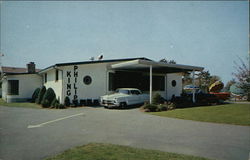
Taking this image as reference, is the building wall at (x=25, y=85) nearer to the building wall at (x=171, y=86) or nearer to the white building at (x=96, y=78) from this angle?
the white building at (x=96, y=78)

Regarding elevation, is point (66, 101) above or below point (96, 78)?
below

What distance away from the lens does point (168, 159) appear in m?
3.68

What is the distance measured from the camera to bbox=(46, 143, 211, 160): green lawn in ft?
12.1

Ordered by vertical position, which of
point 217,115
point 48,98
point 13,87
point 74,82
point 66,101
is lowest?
point 217,115

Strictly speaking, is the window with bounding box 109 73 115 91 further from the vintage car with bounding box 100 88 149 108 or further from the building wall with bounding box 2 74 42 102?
the building wall with bounding box 2 74 42 102

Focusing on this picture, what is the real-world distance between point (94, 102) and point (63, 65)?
4.49 metres

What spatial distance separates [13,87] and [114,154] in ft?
67.5

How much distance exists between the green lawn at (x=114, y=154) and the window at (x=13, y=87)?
19.4 m

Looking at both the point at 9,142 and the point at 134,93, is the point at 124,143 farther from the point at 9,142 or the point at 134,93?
the point at 134,93

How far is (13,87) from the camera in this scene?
1947 cm

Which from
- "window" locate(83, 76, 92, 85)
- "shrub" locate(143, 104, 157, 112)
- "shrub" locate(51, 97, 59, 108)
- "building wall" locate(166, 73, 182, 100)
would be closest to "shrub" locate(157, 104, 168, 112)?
"shrub" locate(143, 104, 157, 112)

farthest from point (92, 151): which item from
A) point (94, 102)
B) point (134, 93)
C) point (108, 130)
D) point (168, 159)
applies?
point (94, 102)

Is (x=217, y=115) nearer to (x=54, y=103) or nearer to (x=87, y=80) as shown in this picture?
(x=87, y=80)

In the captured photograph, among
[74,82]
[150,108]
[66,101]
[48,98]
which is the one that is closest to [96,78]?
[74,82]
